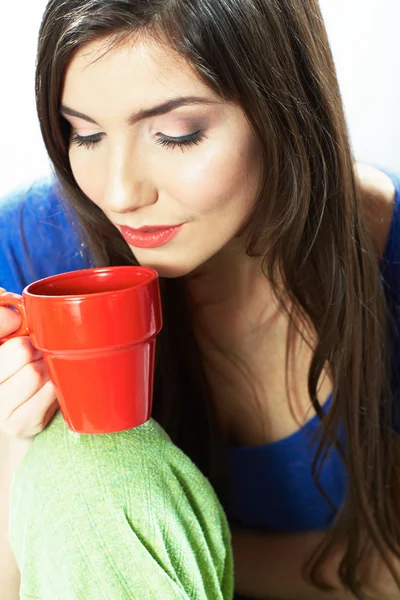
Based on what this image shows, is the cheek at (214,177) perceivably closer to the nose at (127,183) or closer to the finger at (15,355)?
the nose at (127,183)

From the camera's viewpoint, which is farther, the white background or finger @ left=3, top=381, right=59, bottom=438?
the white background

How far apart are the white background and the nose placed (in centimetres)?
58

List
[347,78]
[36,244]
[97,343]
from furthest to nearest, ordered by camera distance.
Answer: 1. [347,78]
2. [36,244]
3. [97,343]

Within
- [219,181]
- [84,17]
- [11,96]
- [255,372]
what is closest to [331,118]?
[219,181]

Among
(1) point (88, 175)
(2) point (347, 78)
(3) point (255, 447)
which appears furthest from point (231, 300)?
(2) point (347, 78)

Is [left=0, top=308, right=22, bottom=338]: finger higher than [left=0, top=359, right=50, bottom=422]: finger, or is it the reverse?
[left=0, top=308, right=22, bottom=338]: finger

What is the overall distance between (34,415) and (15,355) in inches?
3.3

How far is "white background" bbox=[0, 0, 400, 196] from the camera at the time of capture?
4.86 feet

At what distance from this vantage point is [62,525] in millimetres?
791

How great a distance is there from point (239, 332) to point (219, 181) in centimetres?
42

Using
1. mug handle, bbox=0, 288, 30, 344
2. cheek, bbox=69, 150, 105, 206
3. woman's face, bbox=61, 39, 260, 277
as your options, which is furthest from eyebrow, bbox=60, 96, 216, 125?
mug handle, bbox=0, 288, 30, 344

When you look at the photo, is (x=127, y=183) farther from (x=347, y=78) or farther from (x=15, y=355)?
(x=347, y=78)

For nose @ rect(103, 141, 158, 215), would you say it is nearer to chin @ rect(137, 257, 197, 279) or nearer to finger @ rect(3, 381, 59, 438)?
chin @ rect(137, 257, 197, 279)

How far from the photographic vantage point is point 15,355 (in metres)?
0.82
